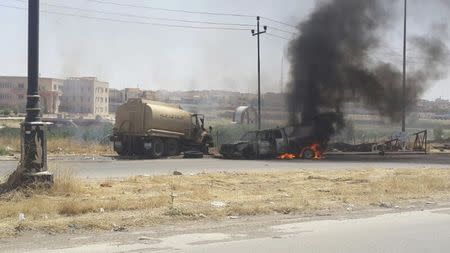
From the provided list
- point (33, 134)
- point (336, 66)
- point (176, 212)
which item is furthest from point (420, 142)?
point (33, 134)

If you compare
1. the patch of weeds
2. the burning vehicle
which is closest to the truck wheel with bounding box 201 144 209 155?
the burning vehicle

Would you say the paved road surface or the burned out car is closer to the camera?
the paved road surface

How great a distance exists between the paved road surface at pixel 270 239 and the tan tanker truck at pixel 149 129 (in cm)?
1920

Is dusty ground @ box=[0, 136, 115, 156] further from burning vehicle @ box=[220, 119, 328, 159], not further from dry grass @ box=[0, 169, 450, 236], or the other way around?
dry grass @ box=[0, 169, 450, 236]

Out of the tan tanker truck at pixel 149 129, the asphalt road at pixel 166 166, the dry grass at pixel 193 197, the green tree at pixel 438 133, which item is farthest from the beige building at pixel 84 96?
the dry grass at pixel 193 197

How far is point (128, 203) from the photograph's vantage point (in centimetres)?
977

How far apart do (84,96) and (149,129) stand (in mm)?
53891

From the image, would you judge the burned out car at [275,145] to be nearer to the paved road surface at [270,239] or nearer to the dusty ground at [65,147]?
the dusty ground at [65,147]

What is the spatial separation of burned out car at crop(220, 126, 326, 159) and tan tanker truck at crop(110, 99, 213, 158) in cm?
249

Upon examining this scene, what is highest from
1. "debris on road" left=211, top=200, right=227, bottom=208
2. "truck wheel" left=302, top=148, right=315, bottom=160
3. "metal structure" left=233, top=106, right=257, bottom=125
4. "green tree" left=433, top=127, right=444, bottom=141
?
"metal structure" left=233, top=106, right=257, bottom=125

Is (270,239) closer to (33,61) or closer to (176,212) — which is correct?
(176,212)

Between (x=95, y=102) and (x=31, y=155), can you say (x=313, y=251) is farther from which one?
(x=95, y=102)

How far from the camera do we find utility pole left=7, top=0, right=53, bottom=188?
10.1m

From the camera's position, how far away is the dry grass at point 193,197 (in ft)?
28.1
